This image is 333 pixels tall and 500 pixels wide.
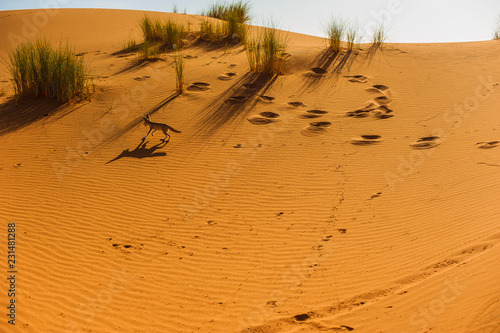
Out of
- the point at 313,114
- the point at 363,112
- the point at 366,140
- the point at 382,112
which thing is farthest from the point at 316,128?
the point at 382,112

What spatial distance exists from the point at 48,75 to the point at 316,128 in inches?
213

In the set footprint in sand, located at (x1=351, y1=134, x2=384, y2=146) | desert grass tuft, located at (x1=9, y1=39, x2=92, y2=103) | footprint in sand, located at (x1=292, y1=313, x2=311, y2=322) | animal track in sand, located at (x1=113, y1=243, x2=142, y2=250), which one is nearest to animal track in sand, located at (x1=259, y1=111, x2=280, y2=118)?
footprint in sand, located at (x1=351, y1=134, x2=384, y2=146)

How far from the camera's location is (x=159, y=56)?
10.4 m

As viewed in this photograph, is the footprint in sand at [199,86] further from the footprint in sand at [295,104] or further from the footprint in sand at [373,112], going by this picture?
the footprint in sand at [373,112]

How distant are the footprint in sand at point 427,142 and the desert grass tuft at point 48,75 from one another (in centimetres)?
645

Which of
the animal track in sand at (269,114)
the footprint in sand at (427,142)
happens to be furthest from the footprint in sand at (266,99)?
the footprint in sand at (427,142)

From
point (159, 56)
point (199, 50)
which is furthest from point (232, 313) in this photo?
point (199, 50)

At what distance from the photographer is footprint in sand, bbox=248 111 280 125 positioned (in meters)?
7.44

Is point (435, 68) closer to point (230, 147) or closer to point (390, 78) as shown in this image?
point (390, 78)

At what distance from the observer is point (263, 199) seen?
17.2ft

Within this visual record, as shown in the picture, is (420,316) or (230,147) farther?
(230,147)

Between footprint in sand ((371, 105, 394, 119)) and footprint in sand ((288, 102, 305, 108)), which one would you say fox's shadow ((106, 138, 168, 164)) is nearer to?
footprint in sand ((288, 102, 305, 108))

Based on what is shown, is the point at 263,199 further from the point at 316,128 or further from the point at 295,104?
the point at 295,104

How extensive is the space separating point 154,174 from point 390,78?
5.99m
